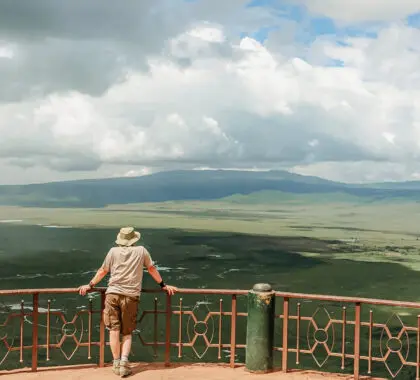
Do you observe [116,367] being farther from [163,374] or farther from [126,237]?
[126,237]

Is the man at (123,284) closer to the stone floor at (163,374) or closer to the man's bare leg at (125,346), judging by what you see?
the man's bare leg at (125,346)

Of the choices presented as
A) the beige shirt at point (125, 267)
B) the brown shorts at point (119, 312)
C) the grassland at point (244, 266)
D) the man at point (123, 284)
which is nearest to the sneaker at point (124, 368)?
the man at point (123, 284)

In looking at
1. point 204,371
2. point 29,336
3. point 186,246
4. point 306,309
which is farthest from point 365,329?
point 186,246

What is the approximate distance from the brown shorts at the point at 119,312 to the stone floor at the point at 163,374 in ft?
2.32

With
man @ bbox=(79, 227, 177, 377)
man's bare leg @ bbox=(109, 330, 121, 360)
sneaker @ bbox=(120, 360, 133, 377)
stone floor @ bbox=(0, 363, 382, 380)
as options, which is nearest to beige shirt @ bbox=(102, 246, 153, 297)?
man @ bbox=(79, 227, 177, 377)

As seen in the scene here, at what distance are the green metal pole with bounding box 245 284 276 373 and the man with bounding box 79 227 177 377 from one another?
1.39m

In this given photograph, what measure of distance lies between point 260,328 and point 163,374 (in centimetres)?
145

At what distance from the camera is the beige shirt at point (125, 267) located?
23.3 feet

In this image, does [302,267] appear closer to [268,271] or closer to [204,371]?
[268,271]

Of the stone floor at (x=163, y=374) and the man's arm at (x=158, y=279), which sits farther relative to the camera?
the stone floor at (x=163, y=374)

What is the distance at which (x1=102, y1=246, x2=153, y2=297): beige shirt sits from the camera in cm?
711

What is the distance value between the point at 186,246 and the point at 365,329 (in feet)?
244

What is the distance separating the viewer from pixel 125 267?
713 cm

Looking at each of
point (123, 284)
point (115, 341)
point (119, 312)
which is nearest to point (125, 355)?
point (115, 341)
